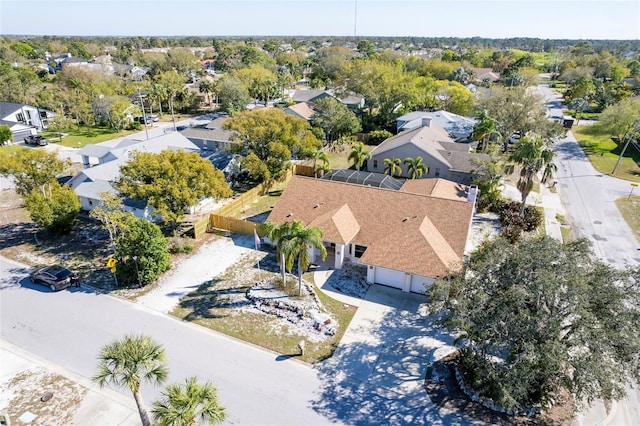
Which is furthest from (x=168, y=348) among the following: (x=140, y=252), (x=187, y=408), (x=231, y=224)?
(x=231, y=224)

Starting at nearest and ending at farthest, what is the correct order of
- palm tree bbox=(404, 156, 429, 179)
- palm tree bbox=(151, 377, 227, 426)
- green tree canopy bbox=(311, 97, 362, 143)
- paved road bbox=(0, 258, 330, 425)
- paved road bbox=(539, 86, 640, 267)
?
palm tree bbox=(151, 377, 227, 426), paved road bbox=(0, 258, 330, 425), paved road bbox=(539, 86, 640, 267), palm tree bbox=(404, 156, 429, 179), green tree canopy bbox=(311, 97, 362, 143)

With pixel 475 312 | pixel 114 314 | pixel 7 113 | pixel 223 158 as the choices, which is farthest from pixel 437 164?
pixel 7 113

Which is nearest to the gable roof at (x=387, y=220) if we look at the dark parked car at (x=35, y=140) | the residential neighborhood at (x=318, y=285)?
the residential neighborhood at (x=318, y=285)

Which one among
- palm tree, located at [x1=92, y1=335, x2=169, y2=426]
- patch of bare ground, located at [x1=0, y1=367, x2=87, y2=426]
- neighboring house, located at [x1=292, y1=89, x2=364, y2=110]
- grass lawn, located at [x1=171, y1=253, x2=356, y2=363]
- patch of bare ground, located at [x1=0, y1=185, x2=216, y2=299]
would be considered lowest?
patch of bare ground, located at [x1=0, y1=367, x2=87, y2=426]

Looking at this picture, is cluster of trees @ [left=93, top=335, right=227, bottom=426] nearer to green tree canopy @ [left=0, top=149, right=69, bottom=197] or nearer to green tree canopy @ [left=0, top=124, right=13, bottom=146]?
green tree canopy @ [left=0, top=149, right=69, bottom=197]

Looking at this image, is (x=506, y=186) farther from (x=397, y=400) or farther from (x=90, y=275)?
(x=90, y=275)

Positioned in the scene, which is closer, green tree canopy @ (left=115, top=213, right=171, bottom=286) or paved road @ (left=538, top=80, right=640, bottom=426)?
paved road @ (left=538, top=80, right=640, bottom=426)

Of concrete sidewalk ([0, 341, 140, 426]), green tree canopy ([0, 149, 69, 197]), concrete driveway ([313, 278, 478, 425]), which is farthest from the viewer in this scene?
green tree canopy ([0, 149, 69, 197])

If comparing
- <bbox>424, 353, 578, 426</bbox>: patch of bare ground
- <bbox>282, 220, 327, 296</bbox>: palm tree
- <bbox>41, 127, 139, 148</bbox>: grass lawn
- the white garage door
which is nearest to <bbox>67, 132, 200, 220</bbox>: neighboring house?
<bbox>41, 127, 139, 148</bbox>: grass lawn
